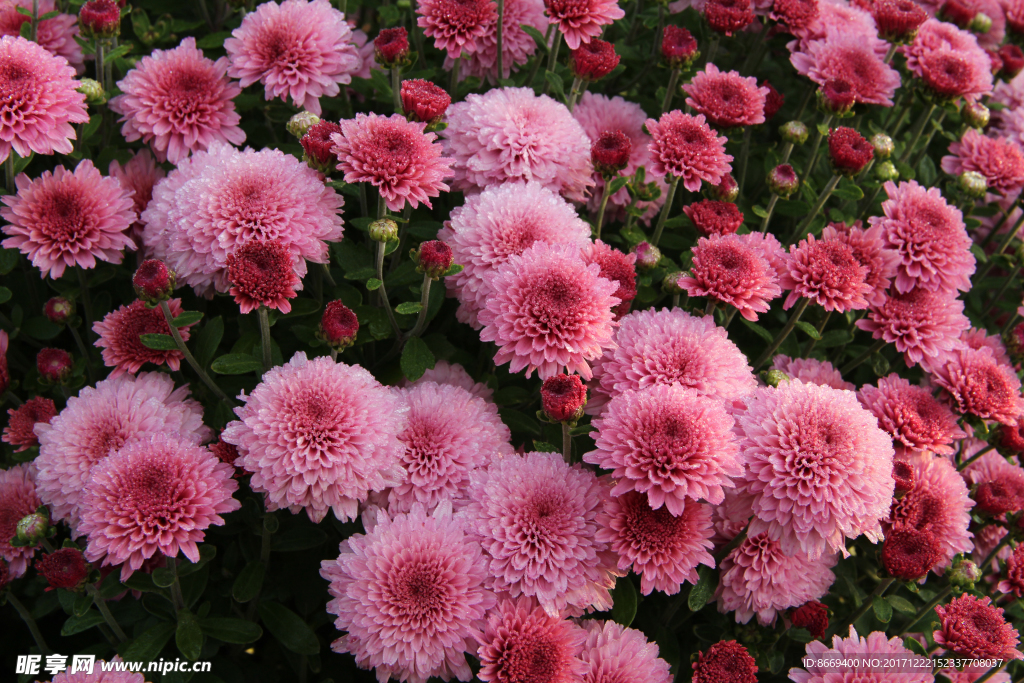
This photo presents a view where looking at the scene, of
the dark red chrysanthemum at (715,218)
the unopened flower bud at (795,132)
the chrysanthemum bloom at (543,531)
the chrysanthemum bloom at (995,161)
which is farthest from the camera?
the chrysanthemum bloom at (995,161)

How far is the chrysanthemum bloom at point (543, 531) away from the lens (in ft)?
6.57

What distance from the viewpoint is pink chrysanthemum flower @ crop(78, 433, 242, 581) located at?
6.21ft

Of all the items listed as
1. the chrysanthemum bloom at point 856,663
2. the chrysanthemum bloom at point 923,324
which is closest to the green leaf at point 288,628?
the chrysanthemum bloom at point 856,663

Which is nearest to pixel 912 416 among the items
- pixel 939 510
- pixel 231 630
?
pixel 939 510

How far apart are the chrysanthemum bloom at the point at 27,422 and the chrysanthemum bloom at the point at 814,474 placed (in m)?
2.29

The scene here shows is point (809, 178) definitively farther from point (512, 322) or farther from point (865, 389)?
point (512, 322)

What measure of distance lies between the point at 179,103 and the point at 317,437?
60.2 inches

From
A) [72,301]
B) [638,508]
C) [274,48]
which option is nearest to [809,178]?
[638,508]

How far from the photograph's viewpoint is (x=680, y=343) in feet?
7.55

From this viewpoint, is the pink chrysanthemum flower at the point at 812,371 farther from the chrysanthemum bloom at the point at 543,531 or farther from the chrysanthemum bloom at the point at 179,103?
the chrysanthemum bloom at the point at 179,103

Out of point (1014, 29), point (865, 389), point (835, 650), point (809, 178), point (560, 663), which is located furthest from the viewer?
point (1014, 29)

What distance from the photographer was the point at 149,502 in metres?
1.90

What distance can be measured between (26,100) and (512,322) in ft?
5.95

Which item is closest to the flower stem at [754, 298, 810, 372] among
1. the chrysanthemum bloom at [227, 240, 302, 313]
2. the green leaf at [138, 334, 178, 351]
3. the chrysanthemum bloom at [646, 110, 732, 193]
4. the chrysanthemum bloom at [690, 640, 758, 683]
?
the chrysanthemum bloom at [646, 110, 732, 193]
